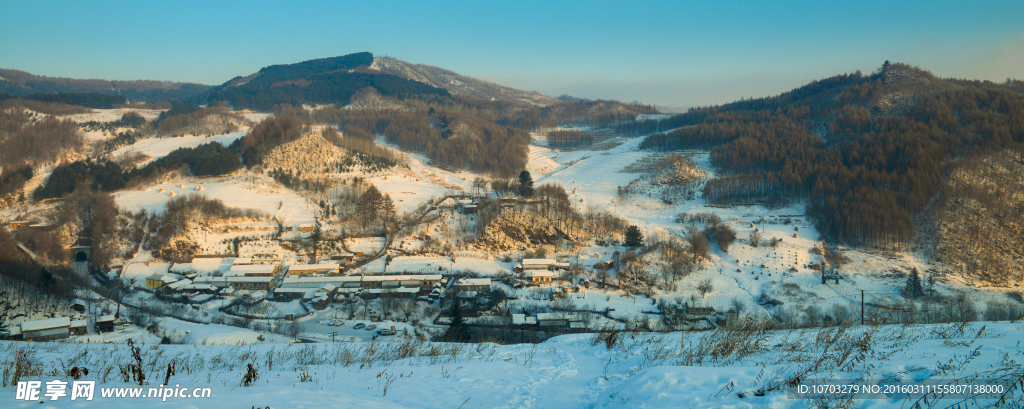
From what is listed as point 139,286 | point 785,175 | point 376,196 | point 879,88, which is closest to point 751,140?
point 785,175

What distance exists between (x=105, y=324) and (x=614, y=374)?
977 inches

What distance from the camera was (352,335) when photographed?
20938mm

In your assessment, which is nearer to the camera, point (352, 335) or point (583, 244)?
point (352, 335)

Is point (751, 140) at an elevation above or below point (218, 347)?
above

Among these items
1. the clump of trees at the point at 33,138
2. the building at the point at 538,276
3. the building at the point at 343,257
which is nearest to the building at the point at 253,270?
the building at the point at 343,257

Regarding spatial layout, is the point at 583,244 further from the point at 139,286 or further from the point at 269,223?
the point at 139,286

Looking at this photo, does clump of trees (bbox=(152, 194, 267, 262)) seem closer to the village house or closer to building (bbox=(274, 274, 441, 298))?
building (bbox=(274, 274, 441, 298))

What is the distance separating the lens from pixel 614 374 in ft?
16.7

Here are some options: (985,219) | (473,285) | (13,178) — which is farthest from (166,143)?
(985,219)

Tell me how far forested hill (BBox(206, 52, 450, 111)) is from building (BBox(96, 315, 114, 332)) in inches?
3565

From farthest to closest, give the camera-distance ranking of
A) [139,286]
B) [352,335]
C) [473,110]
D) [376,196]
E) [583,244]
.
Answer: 1. [473,110]
2. [376,196]
3. [583,244]
4. [139,286]
5. [352,335]

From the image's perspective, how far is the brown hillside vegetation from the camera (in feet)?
105

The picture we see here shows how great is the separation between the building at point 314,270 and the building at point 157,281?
6.86 metres

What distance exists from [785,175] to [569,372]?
→ 179 feet
